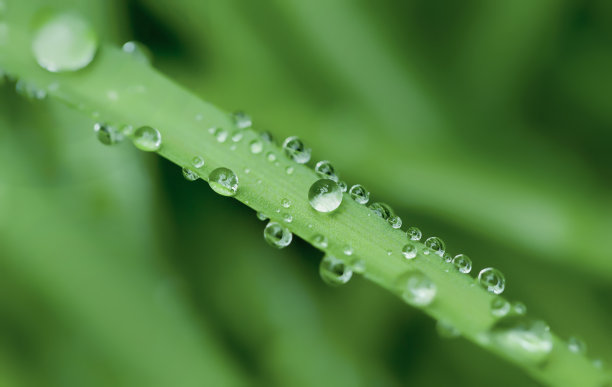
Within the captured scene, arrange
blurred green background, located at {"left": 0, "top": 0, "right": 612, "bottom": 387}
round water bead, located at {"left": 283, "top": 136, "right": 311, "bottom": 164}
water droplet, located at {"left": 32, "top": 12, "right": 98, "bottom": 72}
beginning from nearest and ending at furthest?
water droplet, located at {"left": 32, "top": 12, "right": 98, "bottom": 72} < round water bead, located at {"left": 283, "top": 136, "right": 311, "bottom": 164} < blurred green background, located at {"left": 0, "top": 0, "right": 612, "bottom": 387}

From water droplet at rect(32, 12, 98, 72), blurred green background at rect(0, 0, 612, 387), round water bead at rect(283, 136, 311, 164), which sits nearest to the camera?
water droplet at rect(32, 12, 98, 72)

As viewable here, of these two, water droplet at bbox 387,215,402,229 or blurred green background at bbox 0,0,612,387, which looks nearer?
water droplet at bbox 387,215,402,229

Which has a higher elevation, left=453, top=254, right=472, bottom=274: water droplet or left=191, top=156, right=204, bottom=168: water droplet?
left=453, top=254, right=472, bottom=274: water droplet

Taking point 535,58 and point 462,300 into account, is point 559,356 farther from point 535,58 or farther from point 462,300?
point 535,58

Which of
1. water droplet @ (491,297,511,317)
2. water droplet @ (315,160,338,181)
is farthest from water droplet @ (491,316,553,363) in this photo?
water droplet @ (315,160,338,181)

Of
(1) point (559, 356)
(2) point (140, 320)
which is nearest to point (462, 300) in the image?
(1) point (559, 356)

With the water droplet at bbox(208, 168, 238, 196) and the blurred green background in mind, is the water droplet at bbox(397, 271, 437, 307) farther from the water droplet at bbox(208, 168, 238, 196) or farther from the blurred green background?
→ the blurred green background

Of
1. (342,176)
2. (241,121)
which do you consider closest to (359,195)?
(241,121)

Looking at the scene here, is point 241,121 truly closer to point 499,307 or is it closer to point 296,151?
point 296,151

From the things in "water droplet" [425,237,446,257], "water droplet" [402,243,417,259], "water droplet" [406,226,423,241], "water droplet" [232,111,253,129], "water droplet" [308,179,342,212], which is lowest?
"water droplet" [308,179,342,212]
